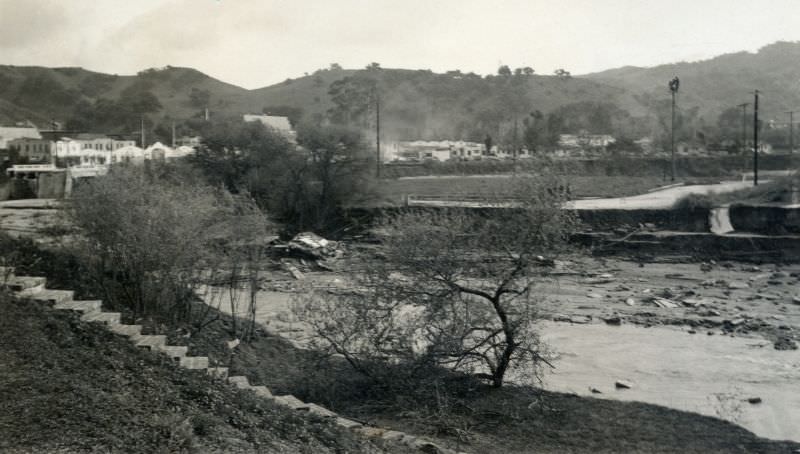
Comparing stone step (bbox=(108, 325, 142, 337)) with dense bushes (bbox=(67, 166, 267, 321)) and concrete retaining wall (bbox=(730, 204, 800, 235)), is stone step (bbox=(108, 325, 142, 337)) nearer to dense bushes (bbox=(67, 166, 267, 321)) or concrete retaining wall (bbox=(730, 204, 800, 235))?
dense bushes (bbox=(67, 166, 267, 321))

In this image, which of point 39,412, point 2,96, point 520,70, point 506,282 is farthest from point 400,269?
point 520,70

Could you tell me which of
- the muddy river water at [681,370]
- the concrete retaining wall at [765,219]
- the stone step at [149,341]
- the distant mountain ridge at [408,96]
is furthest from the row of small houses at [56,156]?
the concrete retaining wall at [765,219]

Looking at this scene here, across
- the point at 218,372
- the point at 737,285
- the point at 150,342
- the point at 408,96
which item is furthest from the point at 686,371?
the point at 408,96

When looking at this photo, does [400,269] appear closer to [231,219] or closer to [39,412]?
[231,219]

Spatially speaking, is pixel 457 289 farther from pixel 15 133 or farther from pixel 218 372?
pixel 15 133

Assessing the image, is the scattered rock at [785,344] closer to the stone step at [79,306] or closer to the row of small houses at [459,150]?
the stone step at [79,306]

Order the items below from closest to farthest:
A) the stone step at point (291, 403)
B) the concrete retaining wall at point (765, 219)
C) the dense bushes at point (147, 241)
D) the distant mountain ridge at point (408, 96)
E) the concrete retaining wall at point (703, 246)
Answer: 1. the stone step at point (291, 403)
2. the dense bushes at point (147, 241)
3. the concrete retaining wall at point (703, 246)
4. the concrete retaining wall at point (765, 219)
5. the distant mountain ridge at point (408, 96)
